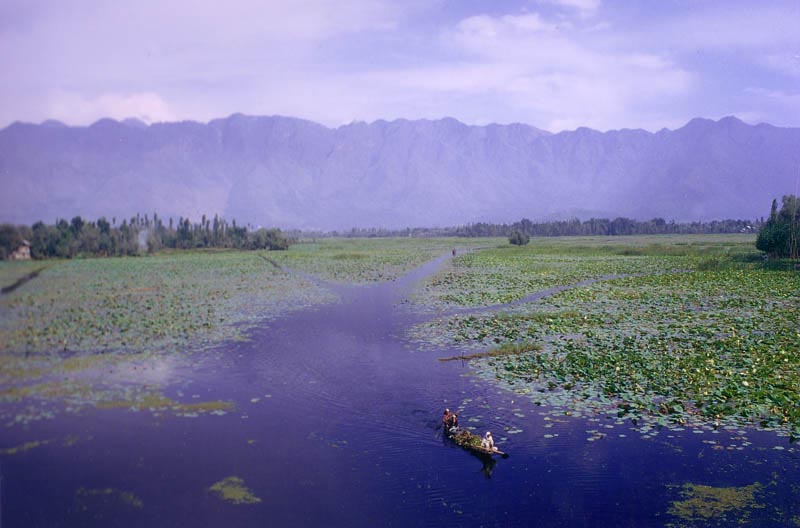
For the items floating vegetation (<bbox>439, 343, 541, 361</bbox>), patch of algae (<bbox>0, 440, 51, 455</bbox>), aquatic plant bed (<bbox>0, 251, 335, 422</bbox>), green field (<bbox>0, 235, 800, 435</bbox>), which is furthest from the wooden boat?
patch of algae (<bbox>0, 440, 51, 455</bbox>)

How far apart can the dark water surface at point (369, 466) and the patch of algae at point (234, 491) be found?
6.4 inches

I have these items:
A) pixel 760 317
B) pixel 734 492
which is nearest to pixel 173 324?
pixel 734 492

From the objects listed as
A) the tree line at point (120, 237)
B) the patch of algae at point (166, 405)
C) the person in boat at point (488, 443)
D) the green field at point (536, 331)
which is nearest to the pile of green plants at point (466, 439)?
the person in boat at point (488, 443)

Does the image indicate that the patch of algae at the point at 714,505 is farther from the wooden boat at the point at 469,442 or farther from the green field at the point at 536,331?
the wooden boat at the point at 469,442

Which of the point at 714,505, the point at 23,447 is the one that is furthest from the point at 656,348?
the point at 23,447

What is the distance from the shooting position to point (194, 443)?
1535cm

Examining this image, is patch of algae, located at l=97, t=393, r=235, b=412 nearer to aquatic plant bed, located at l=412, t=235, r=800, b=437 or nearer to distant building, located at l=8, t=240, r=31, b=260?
distant building, located at l=8, t=240, r=31, b=260

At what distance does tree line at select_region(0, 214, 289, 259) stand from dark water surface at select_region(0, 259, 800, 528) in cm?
523

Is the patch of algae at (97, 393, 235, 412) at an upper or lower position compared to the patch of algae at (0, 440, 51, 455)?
lower

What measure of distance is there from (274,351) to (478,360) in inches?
341

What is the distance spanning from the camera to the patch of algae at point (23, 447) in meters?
13.0

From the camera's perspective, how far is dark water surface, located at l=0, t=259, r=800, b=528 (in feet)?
39.5

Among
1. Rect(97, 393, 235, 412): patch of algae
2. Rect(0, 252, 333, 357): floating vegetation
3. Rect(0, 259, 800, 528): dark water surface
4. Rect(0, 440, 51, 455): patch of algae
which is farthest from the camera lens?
Rect(0, 252, 333, 357): floating vegetation

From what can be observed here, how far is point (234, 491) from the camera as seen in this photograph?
12938 mm
